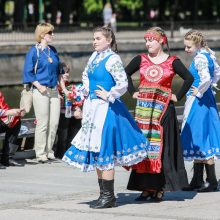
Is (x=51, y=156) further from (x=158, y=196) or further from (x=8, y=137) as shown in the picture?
(x=158, y=196)

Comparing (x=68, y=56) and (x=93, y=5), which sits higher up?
(x=93, y=5)

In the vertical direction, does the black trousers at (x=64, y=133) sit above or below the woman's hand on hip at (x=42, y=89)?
below

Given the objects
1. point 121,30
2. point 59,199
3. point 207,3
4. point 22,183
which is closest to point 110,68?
point 59,199

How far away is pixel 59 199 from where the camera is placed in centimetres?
1177

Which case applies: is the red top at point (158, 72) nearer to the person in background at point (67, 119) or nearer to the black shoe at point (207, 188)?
the black shoe at point (207, 188)

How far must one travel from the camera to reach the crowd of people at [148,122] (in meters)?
11.0

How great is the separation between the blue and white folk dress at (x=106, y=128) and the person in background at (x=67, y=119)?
168 inches

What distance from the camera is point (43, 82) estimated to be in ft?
49.1

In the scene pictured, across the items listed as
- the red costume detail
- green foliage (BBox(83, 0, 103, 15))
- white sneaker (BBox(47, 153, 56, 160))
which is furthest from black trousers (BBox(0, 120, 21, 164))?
green foliage (BBox(83, 0, 103, 15))

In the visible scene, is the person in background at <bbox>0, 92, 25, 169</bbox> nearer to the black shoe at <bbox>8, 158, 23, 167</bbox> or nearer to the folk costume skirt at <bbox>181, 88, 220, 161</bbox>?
the black shoe at <bbox>8, 158, 23, 167</bbox>

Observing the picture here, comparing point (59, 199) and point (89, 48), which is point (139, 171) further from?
point (89, 48)

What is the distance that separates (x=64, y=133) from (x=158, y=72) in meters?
4.76

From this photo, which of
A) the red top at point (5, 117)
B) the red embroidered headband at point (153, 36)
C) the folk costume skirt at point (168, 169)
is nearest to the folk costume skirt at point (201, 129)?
the folk costume skirt at point (168, 169)

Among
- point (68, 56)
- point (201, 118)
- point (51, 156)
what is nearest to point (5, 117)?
point (51, 156)
